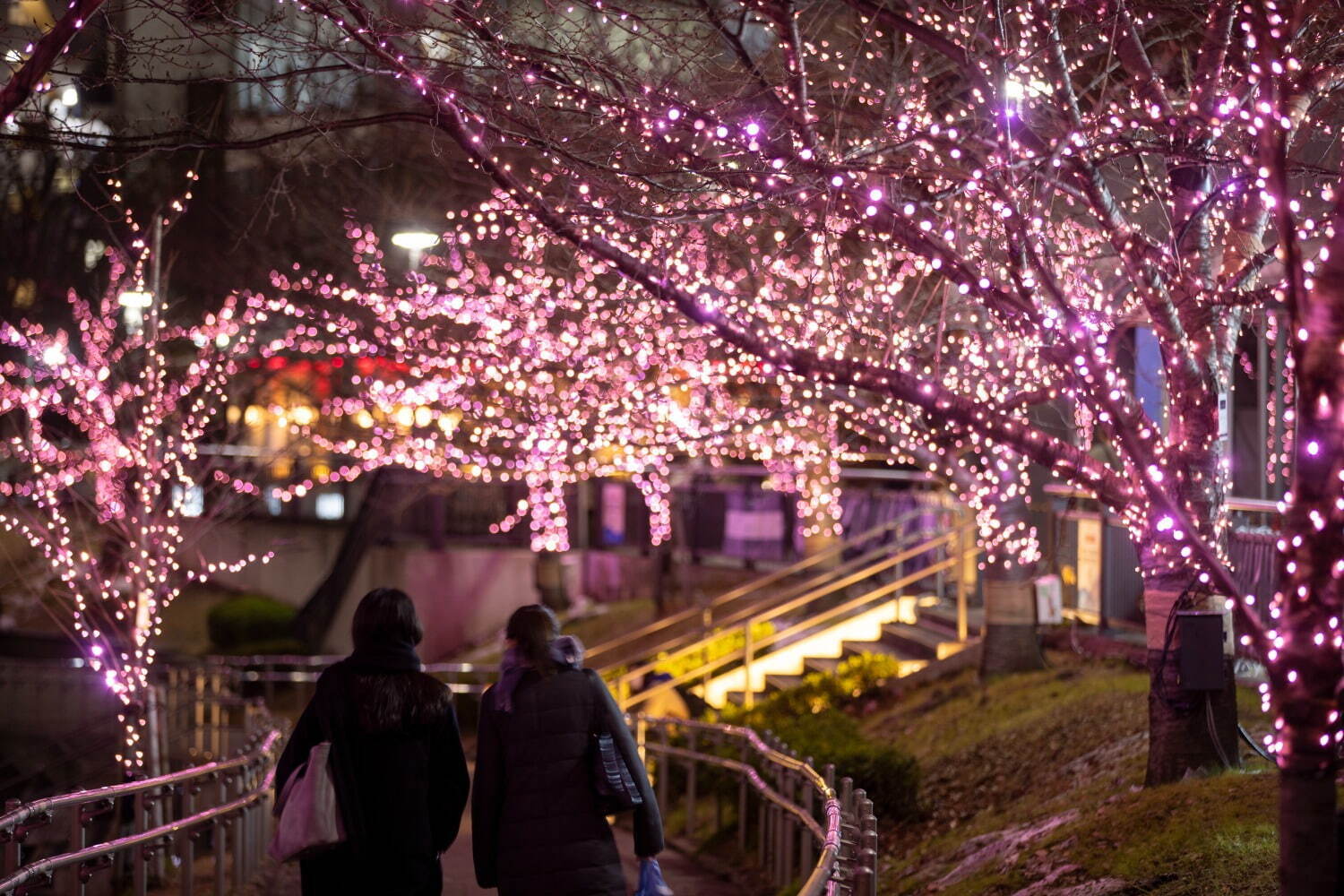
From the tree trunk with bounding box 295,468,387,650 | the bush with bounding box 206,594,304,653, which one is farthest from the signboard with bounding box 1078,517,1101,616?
the bush with bounding box 206,594,304,653

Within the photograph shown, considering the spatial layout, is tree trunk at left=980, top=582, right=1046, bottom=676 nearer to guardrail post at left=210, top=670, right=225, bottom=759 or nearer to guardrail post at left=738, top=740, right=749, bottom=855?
guardrail post at left=738, top=740, right=749, bottom=855

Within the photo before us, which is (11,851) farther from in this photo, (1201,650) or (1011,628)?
(1011,628)

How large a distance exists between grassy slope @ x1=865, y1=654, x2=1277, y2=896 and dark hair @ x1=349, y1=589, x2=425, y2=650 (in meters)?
3.64

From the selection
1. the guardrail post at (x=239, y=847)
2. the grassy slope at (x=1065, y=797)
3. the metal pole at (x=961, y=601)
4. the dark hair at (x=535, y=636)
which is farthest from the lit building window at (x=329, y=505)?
the dark hair at (x=535, y=636)

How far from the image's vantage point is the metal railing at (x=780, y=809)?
16.0 ft

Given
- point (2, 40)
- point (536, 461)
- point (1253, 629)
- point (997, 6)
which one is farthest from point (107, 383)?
point (1253, 629)

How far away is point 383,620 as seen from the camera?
184 inches

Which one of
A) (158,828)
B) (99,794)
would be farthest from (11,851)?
(158,828)

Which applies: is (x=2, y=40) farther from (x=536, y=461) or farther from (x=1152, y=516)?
(x=1152, y=516)

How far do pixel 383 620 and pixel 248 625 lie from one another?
61.4 ft

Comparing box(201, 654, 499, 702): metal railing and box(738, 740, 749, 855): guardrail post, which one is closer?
box(738, 740, 749, 855): guardrail post

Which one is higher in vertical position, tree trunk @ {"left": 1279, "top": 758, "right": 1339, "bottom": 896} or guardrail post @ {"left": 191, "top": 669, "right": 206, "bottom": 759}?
tree trunk @ {"left": 1279, "top": 758, "right": 1339, "bottom": 896}

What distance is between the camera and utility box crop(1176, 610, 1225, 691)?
733 centimetres

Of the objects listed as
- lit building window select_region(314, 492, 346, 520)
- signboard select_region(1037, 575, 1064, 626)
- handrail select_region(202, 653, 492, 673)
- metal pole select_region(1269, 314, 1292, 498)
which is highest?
metal pole select_region(1269, 314, 1292, 498)
